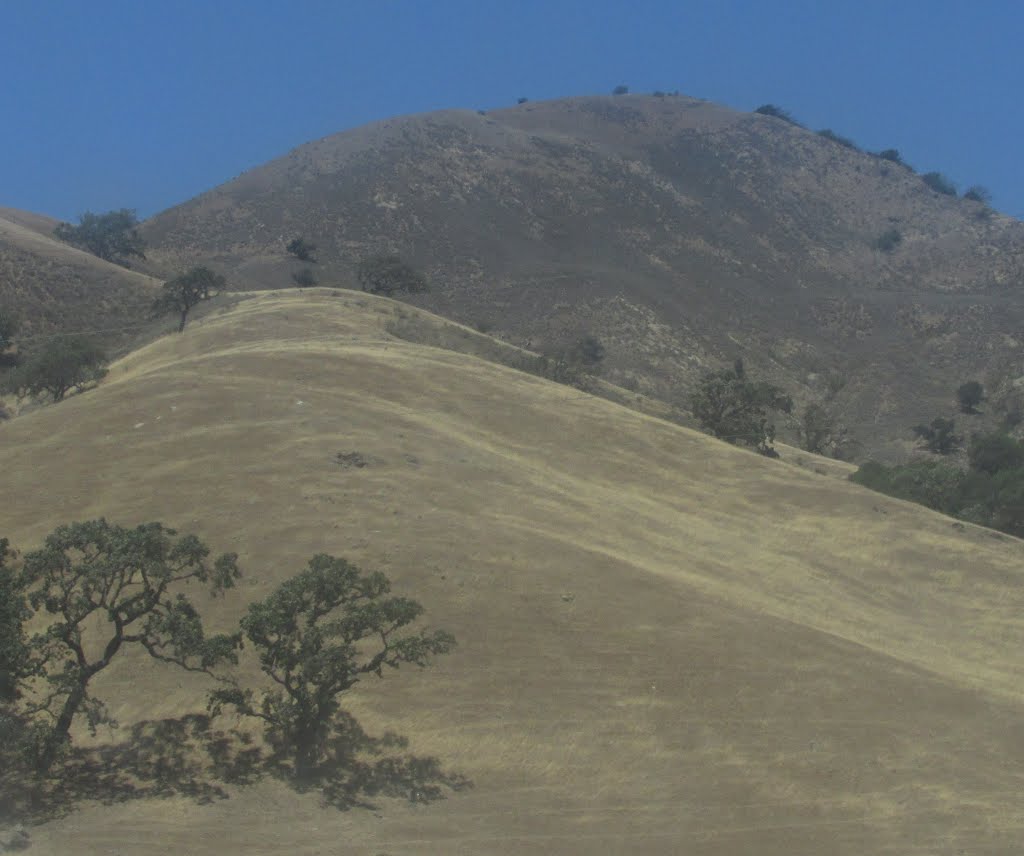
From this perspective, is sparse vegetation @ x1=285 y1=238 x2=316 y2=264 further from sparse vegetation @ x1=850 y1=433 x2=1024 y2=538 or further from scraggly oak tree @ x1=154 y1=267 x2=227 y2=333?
sparse vegetation @ x1=850 y1=433 x2=1024 y2=538

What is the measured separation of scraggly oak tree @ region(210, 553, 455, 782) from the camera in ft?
56.1

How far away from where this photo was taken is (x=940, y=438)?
77250 millimetres

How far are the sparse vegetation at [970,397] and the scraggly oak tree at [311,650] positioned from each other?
81.1m

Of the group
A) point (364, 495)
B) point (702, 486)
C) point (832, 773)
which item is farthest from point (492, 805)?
point (702, 486)

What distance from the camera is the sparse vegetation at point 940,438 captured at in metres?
77.0

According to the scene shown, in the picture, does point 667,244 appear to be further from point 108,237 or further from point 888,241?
point 108,237

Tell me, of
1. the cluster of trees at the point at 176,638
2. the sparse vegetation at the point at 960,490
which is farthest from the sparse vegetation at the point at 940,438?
the cluster of trees at the point at 176,638

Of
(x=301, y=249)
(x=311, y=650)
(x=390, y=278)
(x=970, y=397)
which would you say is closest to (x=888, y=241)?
(x=970, y=397)

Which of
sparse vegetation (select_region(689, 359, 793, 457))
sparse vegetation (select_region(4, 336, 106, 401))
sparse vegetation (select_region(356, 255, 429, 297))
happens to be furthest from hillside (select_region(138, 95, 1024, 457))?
sparse vegetation (select_region(4, 336, 106, 401))

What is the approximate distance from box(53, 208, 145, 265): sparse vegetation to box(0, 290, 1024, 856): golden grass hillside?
2529 inches

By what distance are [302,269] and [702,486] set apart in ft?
230

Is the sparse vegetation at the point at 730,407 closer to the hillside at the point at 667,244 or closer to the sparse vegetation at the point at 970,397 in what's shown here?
the hillside at the point at 667,244

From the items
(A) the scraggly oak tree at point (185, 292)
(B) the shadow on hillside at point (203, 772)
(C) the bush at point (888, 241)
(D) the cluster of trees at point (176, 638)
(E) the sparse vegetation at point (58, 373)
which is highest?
(C) the bush at point (888, 241)

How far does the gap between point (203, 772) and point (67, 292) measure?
66.9m
